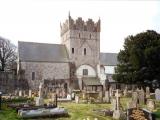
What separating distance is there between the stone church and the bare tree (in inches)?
259

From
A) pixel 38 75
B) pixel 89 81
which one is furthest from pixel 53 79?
pixel 89 81

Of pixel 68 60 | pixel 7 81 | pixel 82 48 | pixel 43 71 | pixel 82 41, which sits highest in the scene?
pixel 82 41

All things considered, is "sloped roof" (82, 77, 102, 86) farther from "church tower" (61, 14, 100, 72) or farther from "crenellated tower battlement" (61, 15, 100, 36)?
"crenellated tower battlement" (61, 15, 100, 36)

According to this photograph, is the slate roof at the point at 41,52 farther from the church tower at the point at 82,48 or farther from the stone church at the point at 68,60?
the church tower at the point at 82,48

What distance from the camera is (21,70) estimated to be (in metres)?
57.9

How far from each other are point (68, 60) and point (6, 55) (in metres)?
12.9

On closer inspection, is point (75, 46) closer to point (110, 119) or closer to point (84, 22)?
point (84, 22)

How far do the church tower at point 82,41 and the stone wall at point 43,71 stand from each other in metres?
2.75

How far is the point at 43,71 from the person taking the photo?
5934cm

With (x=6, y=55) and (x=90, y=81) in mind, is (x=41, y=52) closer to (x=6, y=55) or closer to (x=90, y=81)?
(x=6, y=55)

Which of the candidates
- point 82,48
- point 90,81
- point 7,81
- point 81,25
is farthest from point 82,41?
point 7,81

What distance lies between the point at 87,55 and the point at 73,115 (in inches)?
1700

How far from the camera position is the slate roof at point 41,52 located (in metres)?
59.6

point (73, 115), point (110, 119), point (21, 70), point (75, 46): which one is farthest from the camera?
point (75, 46)
